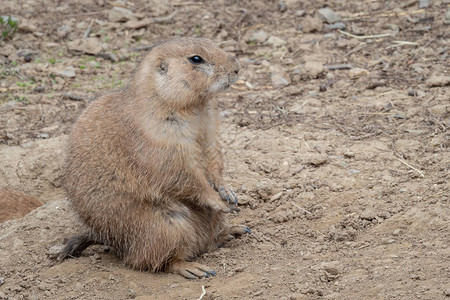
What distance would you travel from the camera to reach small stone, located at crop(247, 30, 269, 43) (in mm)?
8981

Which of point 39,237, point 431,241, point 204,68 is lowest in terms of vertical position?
point 39,237

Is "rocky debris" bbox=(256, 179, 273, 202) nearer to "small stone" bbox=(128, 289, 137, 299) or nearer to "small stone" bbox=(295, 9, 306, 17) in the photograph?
"small stone" bbox=(128, 289, 137, 299)

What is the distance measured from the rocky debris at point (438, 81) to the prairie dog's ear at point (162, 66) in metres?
3.37

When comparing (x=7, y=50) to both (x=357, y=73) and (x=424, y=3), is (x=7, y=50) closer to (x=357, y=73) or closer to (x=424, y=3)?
(x=357, y=73)

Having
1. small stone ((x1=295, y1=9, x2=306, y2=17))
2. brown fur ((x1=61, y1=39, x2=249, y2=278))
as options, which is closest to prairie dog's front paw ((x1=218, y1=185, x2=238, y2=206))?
brown fur ((x1=61, y1=39, x2=249, y2=278))

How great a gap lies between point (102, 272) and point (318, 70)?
4.04 metres

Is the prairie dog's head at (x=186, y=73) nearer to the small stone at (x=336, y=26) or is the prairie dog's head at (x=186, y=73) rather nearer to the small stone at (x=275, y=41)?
the small stone at (x=275, y=41)

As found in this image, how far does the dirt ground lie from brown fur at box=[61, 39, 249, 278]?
0.89 feet

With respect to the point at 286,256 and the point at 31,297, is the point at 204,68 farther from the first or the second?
the point at 31,297

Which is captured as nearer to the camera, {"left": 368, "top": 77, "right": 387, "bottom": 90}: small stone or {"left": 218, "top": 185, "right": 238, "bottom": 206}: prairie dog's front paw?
{"left": 218, "top": 185, "right": 238, "bottom": 206}: prairie dog's front paw

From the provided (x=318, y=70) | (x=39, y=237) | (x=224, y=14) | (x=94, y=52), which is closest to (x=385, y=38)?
(x=318, y=70)

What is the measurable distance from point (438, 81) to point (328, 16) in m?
2.54

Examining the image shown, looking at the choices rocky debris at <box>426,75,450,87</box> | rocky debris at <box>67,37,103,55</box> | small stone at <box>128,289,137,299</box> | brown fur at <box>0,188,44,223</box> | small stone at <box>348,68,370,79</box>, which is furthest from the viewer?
rocky debris at <box>67,37,103,55</box>

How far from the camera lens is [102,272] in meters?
5.04
